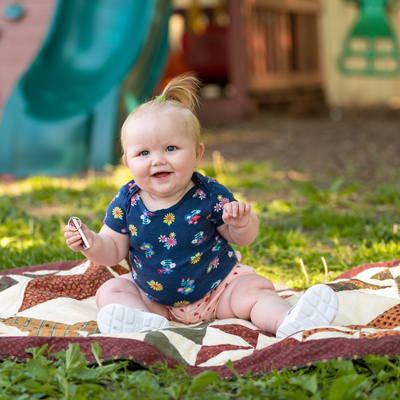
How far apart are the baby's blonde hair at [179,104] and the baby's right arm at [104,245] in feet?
1.03

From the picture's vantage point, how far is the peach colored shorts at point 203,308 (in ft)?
6.49

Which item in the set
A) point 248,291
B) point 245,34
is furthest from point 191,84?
point 245,34

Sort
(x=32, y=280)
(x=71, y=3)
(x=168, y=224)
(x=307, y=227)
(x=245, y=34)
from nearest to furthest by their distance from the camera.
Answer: (x=168, y=224), (x=32, y=280), (x=307, y=227), (x=71, y=3), (x=245, y=34)

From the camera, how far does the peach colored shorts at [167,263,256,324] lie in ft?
6.49

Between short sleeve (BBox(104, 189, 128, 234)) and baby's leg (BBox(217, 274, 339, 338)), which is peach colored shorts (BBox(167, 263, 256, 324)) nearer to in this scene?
baby's leg (BBox(217, 274, 339, 338))

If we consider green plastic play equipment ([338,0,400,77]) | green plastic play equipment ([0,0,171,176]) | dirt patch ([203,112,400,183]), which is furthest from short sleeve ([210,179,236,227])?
green plastic play equipment ([338,0,400,77])

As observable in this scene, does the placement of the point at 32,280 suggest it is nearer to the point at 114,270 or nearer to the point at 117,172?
the point at 114,270

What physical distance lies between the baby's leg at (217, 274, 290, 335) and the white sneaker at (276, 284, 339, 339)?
8cm

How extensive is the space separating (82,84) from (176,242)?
14.6 feet

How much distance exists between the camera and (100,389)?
1.38m

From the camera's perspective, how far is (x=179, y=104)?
6.24 ft

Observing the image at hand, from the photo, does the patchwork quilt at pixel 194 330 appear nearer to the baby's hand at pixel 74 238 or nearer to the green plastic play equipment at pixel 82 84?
the baby's hand at pixel 74 238

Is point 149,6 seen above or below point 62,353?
above

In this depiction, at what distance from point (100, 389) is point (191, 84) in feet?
3.81
